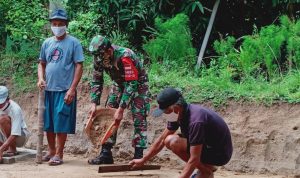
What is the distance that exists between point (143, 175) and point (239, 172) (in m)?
1.30

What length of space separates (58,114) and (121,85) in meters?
0.88

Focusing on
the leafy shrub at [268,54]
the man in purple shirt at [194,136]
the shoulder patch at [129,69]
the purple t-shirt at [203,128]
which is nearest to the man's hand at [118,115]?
the shoulder patch at [129,69]

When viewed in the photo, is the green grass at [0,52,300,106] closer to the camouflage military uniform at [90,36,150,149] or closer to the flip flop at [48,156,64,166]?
the camouflage military uniform at [90,36,150,149]

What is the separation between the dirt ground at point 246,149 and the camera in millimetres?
7258

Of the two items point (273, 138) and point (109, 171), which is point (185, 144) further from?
point (273, 138)

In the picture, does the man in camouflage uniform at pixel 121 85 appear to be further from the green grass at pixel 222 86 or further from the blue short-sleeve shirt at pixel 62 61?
the green grass at pixel 222 86

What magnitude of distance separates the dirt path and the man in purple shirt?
93 cm

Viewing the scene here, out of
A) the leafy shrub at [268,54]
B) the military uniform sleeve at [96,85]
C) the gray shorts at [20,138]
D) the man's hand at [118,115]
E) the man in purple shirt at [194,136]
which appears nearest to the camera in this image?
the man in purple shirt at [194,136]

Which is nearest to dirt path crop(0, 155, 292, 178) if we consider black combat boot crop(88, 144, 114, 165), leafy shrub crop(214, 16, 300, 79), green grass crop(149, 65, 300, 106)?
black combat boot crop(88, 144, 114, 165)

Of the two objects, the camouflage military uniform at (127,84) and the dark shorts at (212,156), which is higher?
the camouflage military uniform at (127,84)

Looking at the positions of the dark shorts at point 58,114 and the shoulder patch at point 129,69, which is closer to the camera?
the shoulder patch at point 129,69

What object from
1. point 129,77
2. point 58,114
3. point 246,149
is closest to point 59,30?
point 58,114

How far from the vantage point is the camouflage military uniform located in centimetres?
721

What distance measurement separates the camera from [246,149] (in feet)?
25.2
